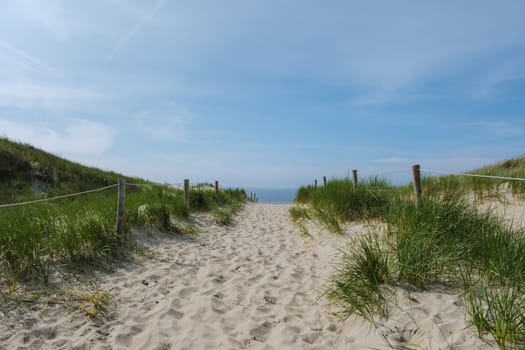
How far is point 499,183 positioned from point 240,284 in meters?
6.82

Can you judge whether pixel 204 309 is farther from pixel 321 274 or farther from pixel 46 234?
pixel 46 234

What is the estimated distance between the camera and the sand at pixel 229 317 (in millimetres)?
2756

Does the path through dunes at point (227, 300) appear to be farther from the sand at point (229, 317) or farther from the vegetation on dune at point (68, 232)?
the vegetation on dune at point (68, 232)

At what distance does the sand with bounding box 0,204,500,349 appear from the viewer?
2756mm

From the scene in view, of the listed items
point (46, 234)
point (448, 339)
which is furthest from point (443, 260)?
point (46, 234)

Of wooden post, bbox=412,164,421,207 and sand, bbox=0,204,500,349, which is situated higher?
wooden post, bbox=412,164,421,207

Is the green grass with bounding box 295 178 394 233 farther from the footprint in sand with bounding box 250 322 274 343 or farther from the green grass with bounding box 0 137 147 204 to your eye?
the green grass with bounding box 0 137 147 204

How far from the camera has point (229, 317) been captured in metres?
3.35

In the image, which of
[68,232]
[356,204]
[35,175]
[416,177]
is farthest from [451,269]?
[35,175]

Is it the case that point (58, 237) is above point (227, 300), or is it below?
above

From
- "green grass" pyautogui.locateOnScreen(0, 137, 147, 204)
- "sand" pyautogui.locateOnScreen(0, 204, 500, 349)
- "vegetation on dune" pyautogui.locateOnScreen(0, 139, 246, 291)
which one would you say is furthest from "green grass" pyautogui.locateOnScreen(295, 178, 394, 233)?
"green grass" pyautogui.locateOnScreen(0, 137, 147, 204)

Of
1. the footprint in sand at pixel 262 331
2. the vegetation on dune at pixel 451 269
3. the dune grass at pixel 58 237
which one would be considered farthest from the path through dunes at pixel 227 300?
the dune grass at pixel 58 237

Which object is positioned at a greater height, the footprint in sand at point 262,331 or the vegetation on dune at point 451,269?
the vegetation on dune at point 451,269

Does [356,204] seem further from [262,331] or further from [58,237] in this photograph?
[58,237]
